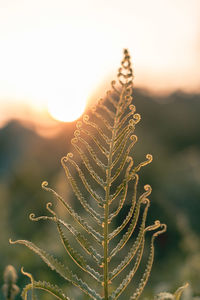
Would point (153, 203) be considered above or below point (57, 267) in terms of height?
above

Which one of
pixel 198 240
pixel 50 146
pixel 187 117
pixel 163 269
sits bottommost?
pixel 163 269

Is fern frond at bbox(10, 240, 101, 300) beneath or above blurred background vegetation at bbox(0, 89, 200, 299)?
beneath

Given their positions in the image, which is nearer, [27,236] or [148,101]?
[27,236]

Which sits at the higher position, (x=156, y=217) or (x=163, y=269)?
(x=156, y=217)

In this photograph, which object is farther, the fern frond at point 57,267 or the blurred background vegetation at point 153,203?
the blurred background vegetation at point 153,203

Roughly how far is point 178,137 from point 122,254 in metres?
18.6

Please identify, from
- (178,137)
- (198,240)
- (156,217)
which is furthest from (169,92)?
(198,240)

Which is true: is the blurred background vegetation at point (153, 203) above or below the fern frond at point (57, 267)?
above

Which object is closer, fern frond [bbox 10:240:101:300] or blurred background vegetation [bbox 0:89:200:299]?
fern frond [bbox 10:240:101:300]

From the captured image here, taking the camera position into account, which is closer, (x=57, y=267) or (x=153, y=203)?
(x=57, y=267)

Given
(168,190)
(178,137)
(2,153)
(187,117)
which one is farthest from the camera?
(2,153)

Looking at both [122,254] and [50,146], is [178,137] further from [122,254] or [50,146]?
[122,254]

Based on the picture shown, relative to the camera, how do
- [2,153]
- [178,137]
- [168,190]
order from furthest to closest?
[2,153] → [178,137] → [168,190]

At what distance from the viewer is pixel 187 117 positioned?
27.4m
